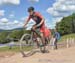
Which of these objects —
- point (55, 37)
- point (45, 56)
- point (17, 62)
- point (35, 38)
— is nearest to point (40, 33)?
point (35, 38)

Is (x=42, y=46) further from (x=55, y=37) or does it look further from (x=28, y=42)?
(x=55, y=37)

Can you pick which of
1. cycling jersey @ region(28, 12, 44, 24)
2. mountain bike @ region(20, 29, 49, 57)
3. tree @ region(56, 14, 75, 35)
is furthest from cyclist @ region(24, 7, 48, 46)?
tree @ region(56, 14, 75, 35)

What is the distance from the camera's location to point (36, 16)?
1346 cm

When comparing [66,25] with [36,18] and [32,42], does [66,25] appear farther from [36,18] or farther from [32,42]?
[36,18]

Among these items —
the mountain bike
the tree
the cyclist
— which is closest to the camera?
the cyclist

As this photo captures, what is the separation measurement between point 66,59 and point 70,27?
98098 mm

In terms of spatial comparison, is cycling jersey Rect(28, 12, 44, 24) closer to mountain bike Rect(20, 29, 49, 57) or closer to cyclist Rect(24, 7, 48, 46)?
cyclist Rect(24, 7, 48, 46)

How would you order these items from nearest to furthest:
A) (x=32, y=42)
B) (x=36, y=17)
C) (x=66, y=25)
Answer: (x=36, y=17) < (x=32, y=42) < (x=66, y=25)

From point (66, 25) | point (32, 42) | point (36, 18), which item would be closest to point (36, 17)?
point (36, 18)

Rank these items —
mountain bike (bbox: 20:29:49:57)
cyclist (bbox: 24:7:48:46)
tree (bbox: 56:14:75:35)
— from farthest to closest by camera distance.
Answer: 1. tree (bbox: 56:14:75:35)
2. mountain bike (bbox: 20:29:49:57)
3. cyclist (bbox: 24:7:48:46)

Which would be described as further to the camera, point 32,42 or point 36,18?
point 32,42

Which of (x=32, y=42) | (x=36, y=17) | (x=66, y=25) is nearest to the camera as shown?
(x=36, y=17)

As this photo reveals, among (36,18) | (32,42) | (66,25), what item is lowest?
(32,42)

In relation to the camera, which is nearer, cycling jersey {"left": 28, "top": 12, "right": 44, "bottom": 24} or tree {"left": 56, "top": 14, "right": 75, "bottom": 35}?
cycling jersey {"left": 28, "top": 12, "right": 44, "bottom": 24}
